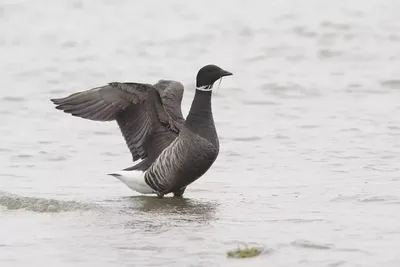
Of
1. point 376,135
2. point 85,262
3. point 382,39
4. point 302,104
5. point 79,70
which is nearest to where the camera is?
point 85,262

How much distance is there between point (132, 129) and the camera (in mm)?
9297

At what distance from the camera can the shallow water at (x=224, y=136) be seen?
22.1 ft

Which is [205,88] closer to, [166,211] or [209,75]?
[209,75]

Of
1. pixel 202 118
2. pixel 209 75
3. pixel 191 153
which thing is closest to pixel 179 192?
pixel 191 153

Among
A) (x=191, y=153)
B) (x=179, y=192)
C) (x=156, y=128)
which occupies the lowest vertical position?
(x=179, y=192)

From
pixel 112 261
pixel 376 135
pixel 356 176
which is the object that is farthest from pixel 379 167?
pixel 112 261

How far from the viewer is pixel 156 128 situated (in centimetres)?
931

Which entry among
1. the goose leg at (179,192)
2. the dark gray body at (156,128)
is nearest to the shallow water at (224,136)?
the goose leg at (179,192)

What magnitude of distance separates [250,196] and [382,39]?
9451 mm

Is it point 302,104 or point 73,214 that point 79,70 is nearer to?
point 302,104

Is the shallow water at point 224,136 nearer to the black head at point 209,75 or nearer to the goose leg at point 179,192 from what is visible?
the goose leg at point 179,192

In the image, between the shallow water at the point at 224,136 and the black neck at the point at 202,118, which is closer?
the shallow water at the point at 224,136

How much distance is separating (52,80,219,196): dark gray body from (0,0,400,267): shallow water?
30 cm

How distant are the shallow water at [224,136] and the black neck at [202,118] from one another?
2.16ft
